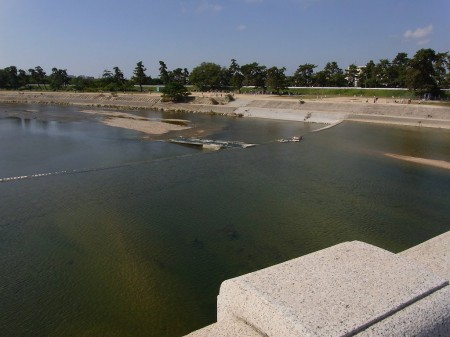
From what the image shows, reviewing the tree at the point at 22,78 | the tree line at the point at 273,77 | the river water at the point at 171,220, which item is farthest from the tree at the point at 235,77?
the tree at the point at 22,78

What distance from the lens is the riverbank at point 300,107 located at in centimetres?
3994

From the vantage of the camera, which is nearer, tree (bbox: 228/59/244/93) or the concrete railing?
the concrete railing

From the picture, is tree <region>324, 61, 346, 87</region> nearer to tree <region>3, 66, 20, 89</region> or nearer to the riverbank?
the riverbank

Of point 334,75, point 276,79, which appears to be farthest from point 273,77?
point 334,75

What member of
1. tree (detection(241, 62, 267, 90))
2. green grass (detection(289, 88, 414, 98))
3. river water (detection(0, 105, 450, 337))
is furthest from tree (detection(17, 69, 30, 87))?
river water (detection(0, 105, 450, 337))

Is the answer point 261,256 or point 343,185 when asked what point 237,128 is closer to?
point 343,185

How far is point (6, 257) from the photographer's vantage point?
11.2 m

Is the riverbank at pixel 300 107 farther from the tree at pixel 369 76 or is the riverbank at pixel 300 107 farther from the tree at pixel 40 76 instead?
the tree at pixel 40 76

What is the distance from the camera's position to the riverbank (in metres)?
39.9

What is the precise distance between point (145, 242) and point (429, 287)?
29.8ft

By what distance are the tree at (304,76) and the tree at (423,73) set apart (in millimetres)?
28269

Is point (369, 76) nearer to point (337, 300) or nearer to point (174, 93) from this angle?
point (174, 93)

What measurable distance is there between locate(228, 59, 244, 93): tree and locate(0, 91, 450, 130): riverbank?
40.4ft

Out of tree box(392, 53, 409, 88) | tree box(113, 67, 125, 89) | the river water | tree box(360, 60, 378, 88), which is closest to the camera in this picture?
the river water
